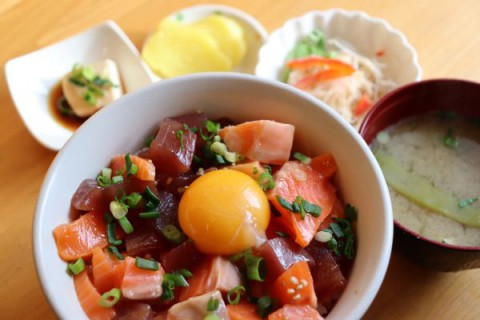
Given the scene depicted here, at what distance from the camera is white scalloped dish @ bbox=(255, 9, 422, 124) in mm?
2193

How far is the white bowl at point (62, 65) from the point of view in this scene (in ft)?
6.93

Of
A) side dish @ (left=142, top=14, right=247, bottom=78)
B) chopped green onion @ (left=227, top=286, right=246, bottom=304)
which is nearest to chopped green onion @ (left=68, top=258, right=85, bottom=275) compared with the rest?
chopped green onion @ (left=227, top=286, right=246, bottom=304)

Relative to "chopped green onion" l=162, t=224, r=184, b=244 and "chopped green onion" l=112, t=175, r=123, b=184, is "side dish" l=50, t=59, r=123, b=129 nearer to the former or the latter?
"chopped green onion" l=112, t=175, r=123, b=184

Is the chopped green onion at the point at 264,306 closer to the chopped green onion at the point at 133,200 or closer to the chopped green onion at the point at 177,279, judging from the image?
the chopped green onion at the point at 177,279

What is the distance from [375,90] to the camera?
7.34 feet

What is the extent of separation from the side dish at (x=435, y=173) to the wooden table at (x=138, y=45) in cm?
14

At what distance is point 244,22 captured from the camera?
231 centimetres

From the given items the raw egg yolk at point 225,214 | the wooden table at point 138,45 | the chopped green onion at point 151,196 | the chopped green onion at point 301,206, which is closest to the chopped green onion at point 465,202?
the wooden table at point 138,45

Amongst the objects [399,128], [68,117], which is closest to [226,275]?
[399,128]

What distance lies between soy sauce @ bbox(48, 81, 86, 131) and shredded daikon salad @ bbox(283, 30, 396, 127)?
0.90 meters

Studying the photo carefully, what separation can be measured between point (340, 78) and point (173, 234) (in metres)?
1.20

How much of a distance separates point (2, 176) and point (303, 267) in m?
1.22

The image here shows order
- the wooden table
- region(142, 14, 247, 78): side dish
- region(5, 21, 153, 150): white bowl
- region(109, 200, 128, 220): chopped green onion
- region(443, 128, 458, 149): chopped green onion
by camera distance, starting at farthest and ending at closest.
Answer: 1. region(142, 14, 247, 78): side dish
2. region(5, 21, 153, 150): white bowl
3. region(443, 128, 458, 149): chopped green onion
4. the wooden table
5. region(109, 200, 128, 220): chopped green onion

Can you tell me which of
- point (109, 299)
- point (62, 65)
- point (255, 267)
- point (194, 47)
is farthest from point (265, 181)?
point (62, 65)
